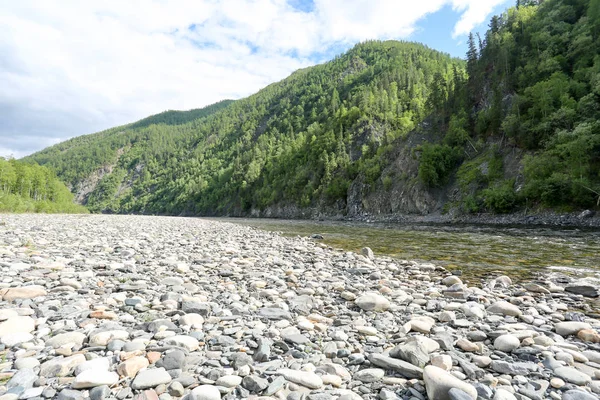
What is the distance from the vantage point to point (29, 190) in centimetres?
→ 6919

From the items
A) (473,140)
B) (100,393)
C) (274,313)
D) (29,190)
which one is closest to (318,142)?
(473,140)

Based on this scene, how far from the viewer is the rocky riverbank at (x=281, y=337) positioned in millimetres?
2881

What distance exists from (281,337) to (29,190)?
90.6 meters

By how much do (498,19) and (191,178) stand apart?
6133 inches

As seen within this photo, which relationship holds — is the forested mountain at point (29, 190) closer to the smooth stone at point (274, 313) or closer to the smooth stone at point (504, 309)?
the smooth stone at point (274, 313)

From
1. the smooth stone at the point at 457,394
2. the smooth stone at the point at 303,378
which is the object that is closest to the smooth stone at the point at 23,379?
the smooth stone at the point at 303,378

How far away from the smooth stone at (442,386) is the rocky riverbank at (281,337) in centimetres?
1

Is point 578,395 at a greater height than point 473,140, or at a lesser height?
lesser

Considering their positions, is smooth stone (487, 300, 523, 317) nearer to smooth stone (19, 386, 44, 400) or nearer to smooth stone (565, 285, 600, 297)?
smooth stone (565, 285, 600, 297)

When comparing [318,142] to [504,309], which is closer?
[504,309]

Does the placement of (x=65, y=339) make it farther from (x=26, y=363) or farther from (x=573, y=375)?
(x=573, y=375)

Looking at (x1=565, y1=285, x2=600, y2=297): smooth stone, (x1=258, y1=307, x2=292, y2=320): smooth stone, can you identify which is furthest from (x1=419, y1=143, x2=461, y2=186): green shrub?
(x1=258, y1=307, x2=292, y2=320): smooth stone

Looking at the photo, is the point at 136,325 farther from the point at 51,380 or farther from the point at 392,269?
the point at 392,269

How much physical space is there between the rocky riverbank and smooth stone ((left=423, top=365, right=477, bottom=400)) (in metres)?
0.01
